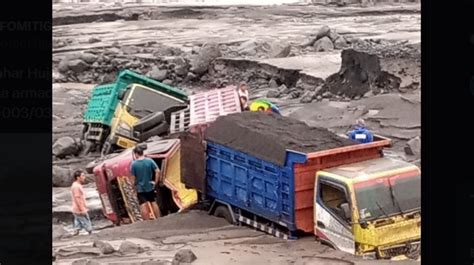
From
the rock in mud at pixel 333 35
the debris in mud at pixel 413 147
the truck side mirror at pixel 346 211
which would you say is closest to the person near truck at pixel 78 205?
the truck side mirror at pixel 346 211

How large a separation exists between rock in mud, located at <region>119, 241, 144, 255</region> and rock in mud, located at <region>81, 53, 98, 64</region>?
666mm

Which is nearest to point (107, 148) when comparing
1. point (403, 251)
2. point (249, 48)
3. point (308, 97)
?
point (249, 48)

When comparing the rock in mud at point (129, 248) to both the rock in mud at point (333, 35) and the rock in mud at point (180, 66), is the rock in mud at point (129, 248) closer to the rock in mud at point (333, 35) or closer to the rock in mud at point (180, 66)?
the rock in mud at point (180, 66)

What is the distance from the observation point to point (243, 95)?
3.19 meters

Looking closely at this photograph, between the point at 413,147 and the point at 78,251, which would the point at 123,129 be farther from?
the point at 413,147

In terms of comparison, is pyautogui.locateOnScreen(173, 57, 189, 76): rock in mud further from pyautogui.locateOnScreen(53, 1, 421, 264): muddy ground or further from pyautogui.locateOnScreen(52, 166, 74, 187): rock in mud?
pyautogui.locateOnScreen(52, 166, 74, 187): rock in mud

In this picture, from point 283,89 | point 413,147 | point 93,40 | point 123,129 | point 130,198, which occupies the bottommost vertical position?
point 130,198

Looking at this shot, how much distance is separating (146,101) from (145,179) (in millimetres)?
283

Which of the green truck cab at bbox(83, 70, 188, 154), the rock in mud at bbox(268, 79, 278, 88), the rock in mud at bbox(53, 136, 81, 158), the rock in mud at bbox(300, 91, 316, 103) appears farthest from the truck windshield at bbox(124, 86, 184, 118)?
the rock in mud at bbox(300, 91, 316, 103)

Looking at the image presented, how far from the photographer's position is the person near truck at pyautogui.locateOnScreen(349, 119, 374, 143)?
10.4 feet

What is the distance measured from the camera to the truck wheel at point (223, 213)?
3205mm

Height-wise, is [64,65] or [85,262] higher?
[64,65]
